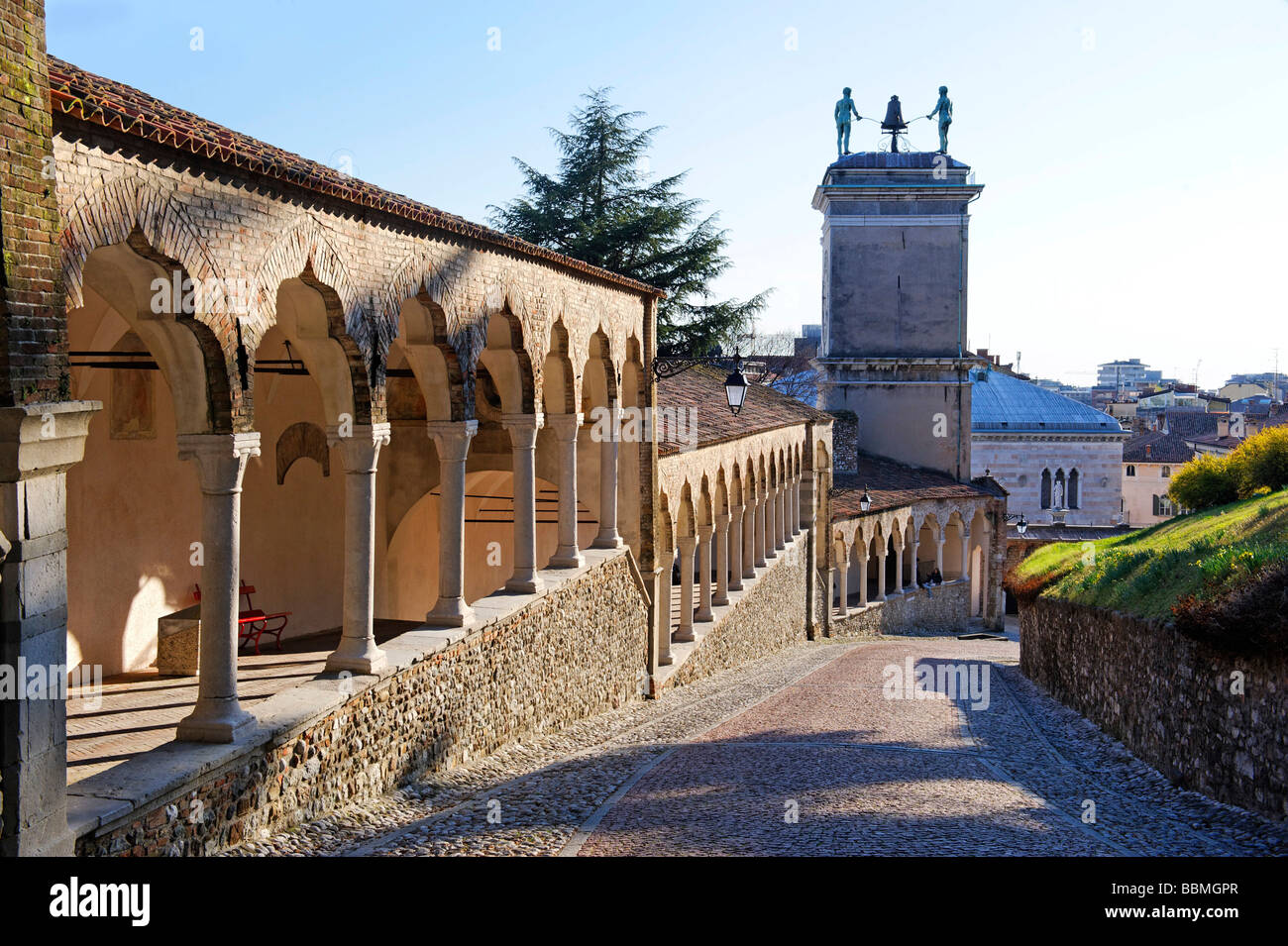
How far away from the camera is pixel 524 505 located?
1388 centimetres

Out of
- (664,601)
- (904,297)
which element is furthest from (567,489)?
(904,297)

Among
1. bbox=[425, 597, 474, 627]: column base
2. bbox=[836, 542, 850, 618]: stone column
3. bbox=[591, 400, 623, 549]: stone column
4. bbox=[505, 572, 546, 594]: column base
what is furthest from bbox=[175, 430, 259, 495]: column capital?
bbox=[836, 542, 850, 618]: stone column

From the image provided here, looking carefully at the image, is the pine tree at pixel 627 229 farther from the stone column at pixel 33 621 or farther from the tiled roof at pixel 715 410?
the stone column at pixel 33 621

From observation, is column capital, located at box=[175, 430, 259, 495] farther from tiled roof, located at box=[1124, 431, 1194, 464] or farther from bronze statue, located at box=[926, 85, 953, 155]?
tiled roof, located at box=[1124, 431, 1194, 464]

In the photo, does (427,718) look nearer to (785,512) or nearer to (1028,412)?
(785,512)

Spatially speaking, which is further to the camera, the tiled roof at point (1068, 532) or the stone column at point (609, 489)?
the tiled roof at point (1068, 532)

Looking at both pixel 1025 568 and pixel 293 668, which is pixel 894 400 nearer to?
pixel 1025 568

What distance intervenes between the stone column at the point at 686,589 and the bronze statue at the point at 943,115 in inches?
1113

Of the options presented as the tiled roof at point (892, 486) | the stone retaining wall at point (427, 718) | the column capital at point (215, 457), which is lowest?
the stone retaining wall at point (427, 718)

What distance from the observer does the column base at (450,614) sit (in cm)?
1165

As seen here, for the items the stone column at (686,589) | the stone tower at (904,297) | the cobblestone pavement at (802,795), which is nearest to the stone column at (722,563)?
the stone column at (686,589)

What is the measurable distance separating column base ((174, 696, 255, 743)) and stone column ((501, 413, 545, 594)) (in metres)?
5.81

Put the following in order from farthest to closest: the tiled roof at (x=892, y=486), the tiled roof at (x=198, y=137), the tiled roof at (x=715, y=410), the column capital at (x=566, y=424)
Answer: the tiled roof at (x=892, y=486) < the tiled roof at (x=715, y=410) < the column capital at (x=566, y=424) < the tiled roof at (x=198, y=137)

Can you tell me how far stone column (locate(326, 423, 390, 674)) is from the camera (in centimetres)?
990
